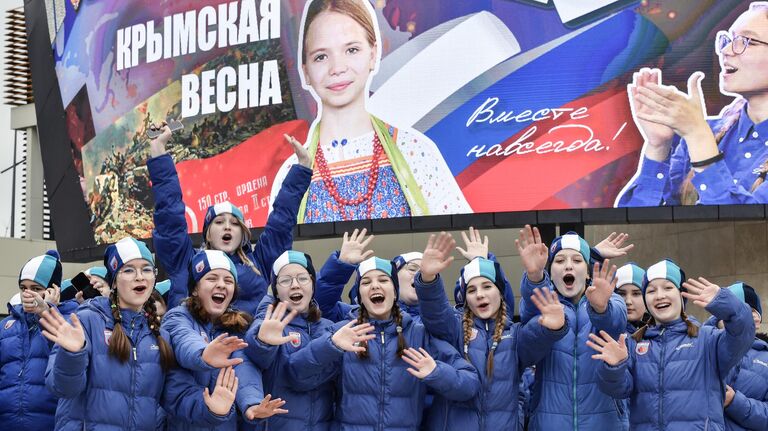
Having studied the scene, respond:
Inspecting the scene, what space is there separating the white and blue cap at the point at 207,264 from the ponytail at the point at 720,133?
1292 centimetres

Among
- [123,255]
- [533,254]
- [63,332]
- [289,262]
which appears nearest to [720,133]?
[533,254]

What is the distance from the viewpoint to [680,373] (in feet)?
26.0

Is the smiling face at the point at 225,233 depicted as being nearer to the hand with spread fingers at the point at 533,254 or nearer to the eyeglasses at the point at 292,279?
the eyeglasses at the point at 292,279

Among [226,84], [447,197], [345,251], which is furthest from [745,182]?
[345,251]

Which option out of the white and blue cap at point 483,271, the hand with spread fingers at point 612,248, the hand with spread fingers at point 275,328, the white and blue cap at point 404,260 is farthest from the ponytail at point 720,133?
the hand with spread fingers at point 275,328

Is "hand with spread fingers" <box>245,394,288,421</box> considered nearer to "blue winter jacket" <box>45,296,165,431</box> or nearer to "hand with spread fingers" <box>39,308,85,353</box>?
"blue winter jacket" <box>45,296,165,431</box>

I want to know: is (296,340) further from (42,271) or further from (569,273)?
(42,271)

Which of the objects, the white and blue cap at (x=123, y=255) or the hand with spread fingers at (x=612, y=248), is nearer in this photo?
the white and blue cap at (x=123, y=255)

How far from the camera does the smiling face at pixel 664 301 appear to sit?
320 inches

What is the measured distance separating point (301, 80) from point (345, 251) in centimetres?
1255

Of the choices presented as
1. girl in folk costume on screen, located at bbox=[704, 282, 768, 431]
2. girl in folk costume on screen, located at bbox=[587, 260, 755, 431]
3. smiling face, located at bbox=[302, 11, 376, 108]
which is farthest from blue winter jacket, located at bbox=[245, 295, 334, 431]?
smiling face, located at bbox=[302, 11, 376, 108]

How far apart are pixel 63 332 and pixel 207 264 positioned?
1151mm

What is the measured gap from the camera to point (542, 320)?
7785 millimetres

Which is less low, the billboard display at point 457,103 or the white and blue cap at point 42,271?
the billboard display at point 457,103
